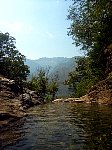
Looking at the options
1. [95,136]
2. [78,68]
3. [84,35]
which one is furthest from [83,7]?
[95,136]

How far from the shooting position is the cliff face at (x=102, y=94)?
31.1m

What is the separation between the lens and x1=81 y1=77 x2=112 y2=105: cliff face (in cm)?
3111

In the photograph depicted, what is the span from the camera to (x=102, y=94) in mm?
32281

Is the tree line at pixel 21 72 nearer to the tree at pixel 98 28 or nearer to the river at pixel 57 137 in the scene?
the tree at pixel 98 28

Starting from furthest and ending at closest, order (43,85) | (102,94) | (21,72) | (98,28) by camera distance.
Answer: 1. (21,72)
2. (43,85)
3. (98,28)
4. (102,94)

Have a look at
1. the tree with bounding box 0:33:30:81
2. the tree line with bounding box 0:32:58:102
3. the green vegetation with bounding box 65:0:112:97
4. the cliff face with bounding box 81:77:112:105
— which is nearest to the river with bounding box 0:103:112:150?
the cliff face with bounding box 81:77:112:105

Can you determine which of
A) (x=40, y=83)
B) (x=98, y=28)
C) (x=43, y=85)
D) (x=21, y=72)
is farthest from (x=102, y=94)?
(x=21, y=72)

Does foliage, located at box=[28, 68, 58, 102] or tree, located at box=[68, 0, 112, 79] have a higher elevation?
tree, located at box=[68, 0, 112, 79]

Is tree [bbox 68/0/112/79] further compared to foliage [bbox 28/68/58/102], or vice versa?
foliage [bbox 28/68/58/102]

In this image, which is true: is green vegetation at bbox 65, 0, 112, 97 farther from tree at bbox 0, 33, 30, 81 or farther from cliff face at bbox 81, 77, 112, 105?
tree at bbox 0, 33, 30, 81

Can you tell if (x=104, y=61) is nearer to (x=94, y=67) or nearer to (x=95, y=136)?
(x=94, y=67)

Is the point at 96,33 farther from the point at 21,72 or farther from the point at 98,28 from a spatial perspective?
the point at 21,72

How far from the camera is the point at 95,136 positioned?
1150 centimetres

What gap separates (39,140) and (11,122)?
441 centimetres
